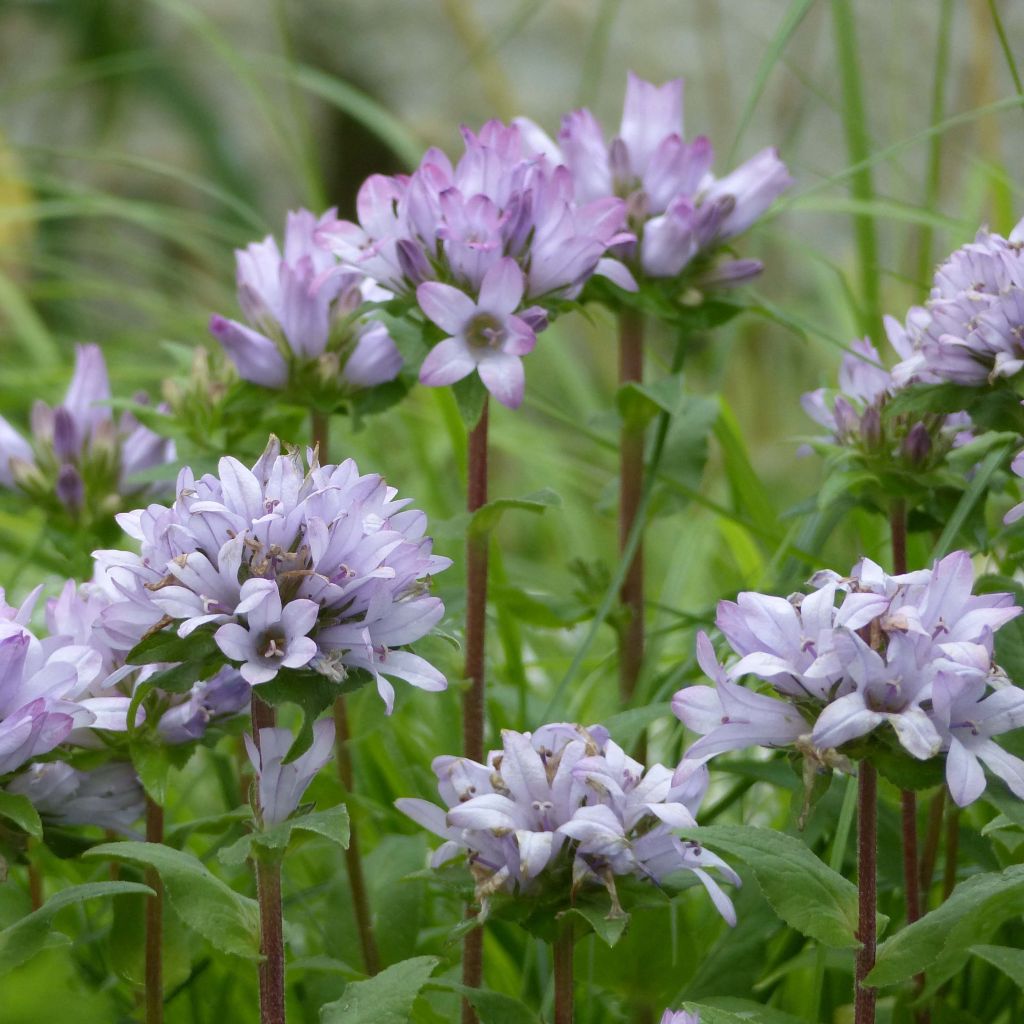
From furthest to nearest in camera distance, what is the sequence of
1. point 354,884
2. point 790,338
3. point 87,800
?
1. point 790,338
2. point 354,884
3. point 87,800

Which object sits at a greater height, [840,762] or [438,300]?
[438,300]

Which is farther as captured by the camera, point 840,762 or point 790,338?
point 790,338

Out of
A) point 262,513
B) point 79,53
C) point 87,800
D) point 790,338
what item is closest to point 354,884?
point 87,800

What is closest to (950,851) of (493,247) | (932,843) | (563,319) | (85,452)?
(932,843)

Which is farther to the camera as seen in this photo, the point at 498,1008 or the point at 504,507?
the point at 504,507

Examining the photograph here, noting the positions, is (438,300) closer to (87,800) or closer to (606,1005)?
(87,800)

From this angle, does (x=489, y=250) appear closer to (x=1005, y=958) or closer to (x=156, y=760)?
(x=156, y=760)
